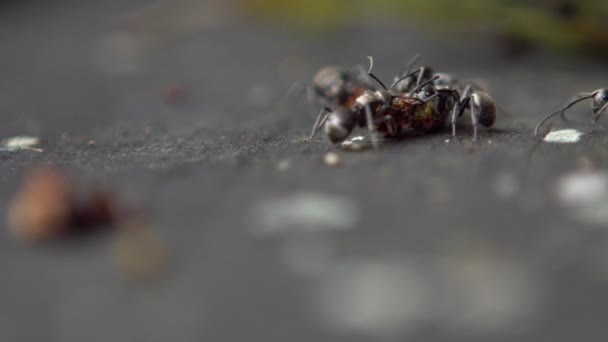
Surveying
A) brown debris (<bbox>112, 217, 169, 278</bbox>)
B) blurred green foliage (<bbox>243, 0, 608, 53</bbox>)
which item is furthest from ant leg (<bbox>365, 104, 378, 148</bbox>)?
blurred green foliage (<bbox>243, 0, 608, 53</bbox>)

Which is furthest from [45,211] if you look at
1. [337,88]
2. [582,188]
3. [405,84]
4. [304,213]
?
[337,88]

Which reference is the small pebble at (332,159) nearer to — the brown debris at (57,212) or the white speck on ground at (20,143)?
the brown debris at (57,212)

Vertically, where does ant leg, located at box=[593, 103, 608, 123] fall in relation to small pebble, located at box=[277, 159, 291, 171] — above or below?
below

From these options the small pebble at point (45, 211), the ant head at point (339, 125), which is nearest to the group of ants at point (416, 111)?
the ant head at point (339, 125)

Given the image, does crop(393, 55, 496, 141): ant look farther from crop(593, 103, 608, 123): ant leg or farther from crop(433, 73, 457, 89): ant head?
crop(593, 103, 608, 123): ant leg

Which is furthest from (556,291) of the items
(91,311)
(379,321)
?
(91,311)
